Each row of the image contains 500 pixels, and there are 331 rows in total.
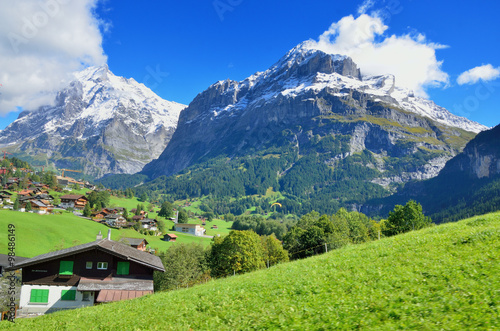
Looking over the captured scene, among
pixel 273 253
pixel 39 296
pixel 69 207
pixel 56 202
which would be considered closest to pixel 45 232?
pixel 69 207

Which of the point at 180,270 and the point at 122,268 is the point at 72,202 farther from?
the point at 122,268

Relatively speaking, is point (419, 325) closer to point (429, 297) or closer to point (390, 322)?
point (390, 322)

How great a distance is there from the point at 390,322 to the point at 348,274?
21.4 feet

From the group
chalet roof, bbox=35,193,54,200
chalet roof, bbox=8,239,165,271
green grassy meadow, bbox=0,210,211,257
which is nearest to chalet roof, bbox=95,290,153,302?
chalet roof, bbox=8,239,165,271

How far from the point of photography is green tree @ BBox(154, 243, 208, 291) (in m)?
81.0

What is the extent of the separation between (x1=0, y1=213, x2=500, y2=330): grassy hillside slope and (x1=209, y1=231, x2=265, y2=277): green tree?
52847 millimetres

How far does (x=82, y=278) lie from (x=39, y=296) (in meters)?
5.45

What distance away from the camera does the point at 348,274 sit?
58.4 feet

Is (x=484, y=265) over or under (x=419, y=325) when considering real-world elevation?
over

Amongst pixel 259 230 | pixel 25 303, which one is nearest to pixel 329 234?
pixel 25 303

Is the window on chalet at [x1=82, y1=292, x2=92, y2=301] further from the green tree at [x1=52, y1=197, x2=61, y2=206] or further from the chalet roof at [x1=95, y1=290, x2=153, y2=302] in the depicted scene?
the green tree at [x1=52, y1=197, x2=61, y2=206]

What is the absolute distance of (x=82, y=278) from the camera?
43.7 m

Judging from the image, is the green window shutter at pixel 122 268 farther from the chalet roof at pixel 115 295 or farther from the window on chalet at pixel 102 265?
the chalet roof at pixel 115 295

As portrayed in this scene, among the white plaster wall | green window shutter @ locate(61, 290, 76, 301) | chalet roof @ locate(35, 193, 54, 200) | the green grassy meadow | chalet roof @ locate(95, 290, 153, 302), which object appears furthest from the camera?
chalet roof @ locate(35, 193, 54, 200)
